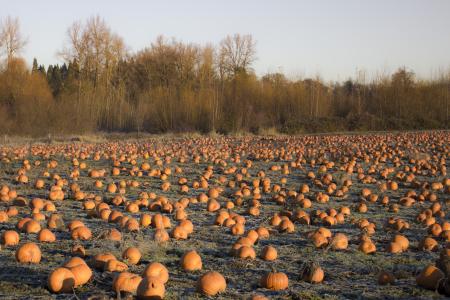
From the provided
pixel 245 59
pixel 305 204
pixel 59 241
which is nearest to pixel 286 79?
pixel 245 59

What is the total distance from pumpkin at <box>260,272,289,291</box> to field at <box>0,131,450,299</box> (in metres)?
0.04

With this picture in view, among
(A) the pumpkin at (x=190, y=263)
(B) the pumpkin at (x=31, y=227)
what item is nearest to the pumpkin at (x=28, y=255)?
(B) the pumpkin at (x=31, y=227)

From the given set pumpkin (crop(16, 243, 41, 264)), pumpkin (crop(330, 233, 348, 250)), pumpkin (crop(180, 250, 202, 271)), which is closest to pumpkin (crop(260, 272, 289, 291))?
pumpkin (crop(180, 250, 202, 271))

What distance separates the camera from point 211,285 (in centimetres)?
344

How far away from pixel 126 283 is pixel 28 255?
1.28 m

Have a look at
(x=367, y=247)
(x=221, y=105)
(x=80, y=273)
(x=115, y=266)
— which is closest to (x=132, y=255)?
(x=115, y=266)

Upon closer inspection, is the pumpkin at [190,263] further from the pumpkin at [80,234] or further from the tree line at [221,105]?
the tree line at [221,105]

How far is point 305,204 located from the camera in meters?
7.07

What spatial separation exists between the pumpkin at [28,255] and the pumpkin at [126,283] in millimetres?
1159

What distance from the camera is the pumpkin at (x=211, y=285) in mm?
3438

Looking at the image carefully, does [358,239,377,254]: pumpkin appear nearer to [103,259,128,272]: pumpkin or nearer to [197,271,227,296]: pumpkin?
[197,271,227,296]: pumpkin

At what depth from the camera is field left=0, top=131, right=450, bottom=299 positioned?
370 cm

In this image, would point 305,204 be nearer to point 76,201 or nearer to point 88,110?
point 76,201

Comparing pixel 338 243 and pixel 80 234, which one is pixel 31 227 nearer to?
pixel 80 234
